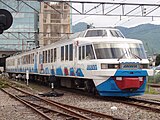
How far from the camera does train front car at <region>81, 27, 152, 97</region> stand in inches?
531

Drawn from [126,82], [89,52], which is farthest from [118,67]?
[89,52]

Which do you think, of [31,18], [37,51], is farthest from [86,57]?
[31,18]

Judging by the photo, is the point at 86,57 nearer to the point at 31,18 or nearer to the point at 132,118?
the point at 132,118

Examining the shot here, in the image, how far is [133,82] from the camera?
13.5 metres

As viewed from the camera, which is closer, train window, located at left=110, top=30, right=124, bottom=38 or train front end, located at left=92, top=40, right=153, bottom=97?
train front end, located at left=92, top=40, right=153, bottom=97

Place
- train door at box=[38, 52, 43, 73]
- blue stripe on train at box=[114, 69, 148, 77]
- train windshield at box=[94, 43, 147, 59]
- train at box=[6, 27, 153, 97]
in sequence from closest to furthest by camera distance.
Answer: blue stripe on train at box=[114, 69, 148, 77] < train at box=[6, 27, 153, 97] < train windshield at box=[94, 43, 147, 59] < train door at box=[38, 52, 43, 73]

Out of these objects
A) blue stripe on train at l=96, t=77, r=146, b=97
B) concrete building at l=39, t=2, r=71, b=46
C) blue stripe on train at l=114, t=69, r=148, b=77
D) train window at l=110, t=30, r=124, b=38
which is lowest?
blue stripe on train at l=96, t=77, r=146, b=97

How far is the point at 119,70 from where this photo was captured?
529 inches

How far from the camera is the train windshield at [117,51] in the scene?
14047 millimetres

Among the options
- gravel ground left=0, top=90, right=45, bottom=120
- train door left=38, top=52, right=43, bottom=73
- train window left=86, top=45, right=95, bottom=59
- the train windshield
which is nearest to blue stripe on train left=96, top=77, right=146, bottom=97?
the train windshield

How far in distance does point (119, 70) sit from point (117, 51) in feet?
3.38

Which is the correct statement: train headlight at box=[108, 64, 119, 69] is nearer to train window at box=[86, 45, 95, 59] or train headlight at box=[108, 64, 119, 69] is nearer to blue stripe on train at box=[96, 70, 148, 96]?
blue stripe on train at box=[96, 70, 148, 96]

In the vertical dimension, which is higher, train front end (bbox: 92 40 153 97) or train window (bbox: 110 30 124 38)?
train window (bbox: 110 30 124 38)

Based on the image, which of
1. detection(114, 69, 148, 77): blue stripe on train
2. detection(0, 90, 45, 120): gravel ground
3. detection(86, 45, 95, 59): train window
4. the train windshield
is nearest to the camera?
detection(0, 90, 45, 120): gravel ground
